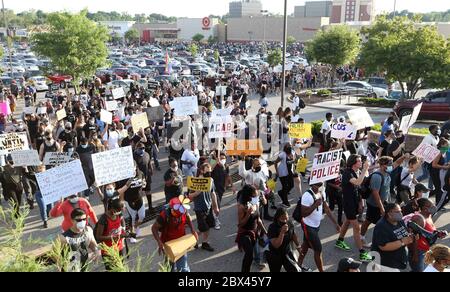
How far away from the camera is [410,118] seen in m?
13.1

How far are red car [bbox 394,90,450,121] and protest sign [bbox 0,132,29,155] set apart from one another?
52.4ft

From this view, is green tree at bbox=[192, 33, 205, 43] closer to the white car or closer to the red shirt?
the white car

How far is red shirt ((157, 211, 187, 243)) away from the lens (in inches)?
263

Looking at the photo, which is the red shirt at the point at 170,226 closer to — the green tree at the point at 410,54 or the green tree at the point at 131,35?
the green tree at the point at 410,54

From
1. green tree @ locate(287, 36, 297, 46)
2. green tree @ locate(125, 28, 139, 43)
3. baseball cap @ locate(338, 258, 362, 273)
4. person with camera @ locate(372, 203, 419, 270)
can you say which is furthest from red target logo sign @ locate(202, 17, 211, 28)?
baseball cap @ locate(338, 258, 362, 273)

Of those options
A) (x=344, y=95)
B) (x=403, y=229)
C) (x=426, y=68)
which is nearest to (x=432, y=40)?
(x=426, y=68)

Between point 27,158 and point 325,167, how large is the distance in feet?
21.4

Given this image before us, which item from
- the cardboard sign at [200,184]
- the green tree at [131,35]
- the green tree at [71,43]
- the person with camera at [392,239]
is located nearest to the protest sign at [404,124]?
the cardboard sign at [200,184]

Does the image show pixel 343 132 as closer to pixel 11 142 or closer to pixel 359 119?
pixel 359 119

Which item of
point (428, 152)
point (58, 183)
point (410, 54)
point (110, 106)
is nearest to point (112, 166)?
point (58, 183)

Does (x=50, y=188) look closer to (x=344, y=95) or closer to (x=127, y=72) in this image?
(x=344, y=95)

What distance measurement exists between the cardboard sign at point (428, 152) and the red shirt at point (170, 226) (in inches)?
237

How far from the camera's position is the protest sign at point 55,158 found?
10.2 metres

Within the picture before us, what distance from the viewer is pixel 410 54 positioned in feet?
71.6
